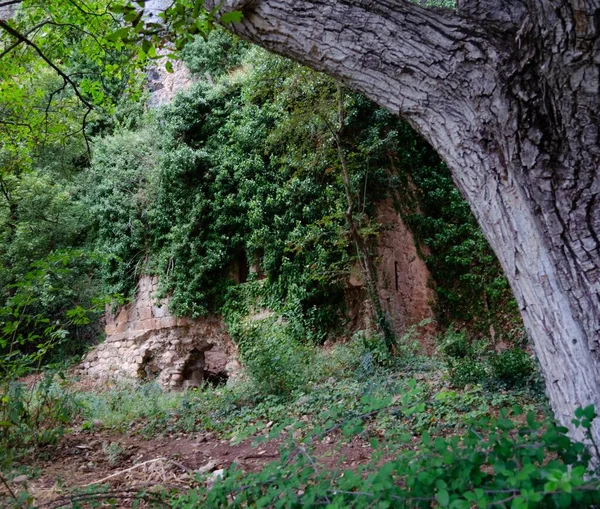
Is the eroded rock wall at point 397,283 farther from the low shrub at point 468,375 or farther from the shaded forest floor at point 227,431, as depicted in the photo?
the low shrub at point 468,375

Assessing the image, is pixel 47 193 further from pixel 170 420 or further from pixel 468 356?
pixel 468 356

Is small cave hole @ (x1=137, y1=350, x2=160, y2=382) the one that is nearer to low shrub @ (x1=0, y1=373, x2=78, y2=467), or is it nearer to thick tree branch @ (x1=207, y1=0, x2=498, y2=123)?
low shrub @ (x1=0, y1=373, x2=78, y2=467)

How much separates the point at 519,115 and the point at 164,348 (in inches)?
383

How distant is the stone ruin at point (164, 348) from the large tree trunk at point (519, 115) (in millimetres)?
8400

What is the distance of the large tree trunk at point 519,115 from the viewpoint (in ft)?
5.90

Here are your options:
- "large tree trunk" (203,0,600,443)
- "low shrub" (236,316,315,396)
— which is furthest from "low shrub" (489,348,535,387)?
"large tree trunk" (203,0,600,443)

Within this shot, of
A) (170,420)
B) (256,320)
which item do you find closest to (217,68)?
(256,320)

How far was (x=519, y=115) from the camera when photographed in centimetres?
189

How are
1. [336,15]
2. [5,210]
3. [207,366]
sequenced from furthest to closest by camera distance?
[5,210], [207,366], [336,15]

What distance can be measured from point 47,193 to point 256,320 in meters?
6.55

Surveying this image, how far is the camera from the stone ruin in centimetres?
1042

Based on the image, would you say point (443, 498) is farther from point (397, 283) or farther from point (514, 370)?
point (397, 283)

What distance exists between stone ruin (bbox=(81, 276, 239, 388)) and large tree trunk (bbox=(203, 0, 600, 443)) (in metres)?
8.40

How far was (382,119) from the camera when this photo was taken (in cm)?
888
